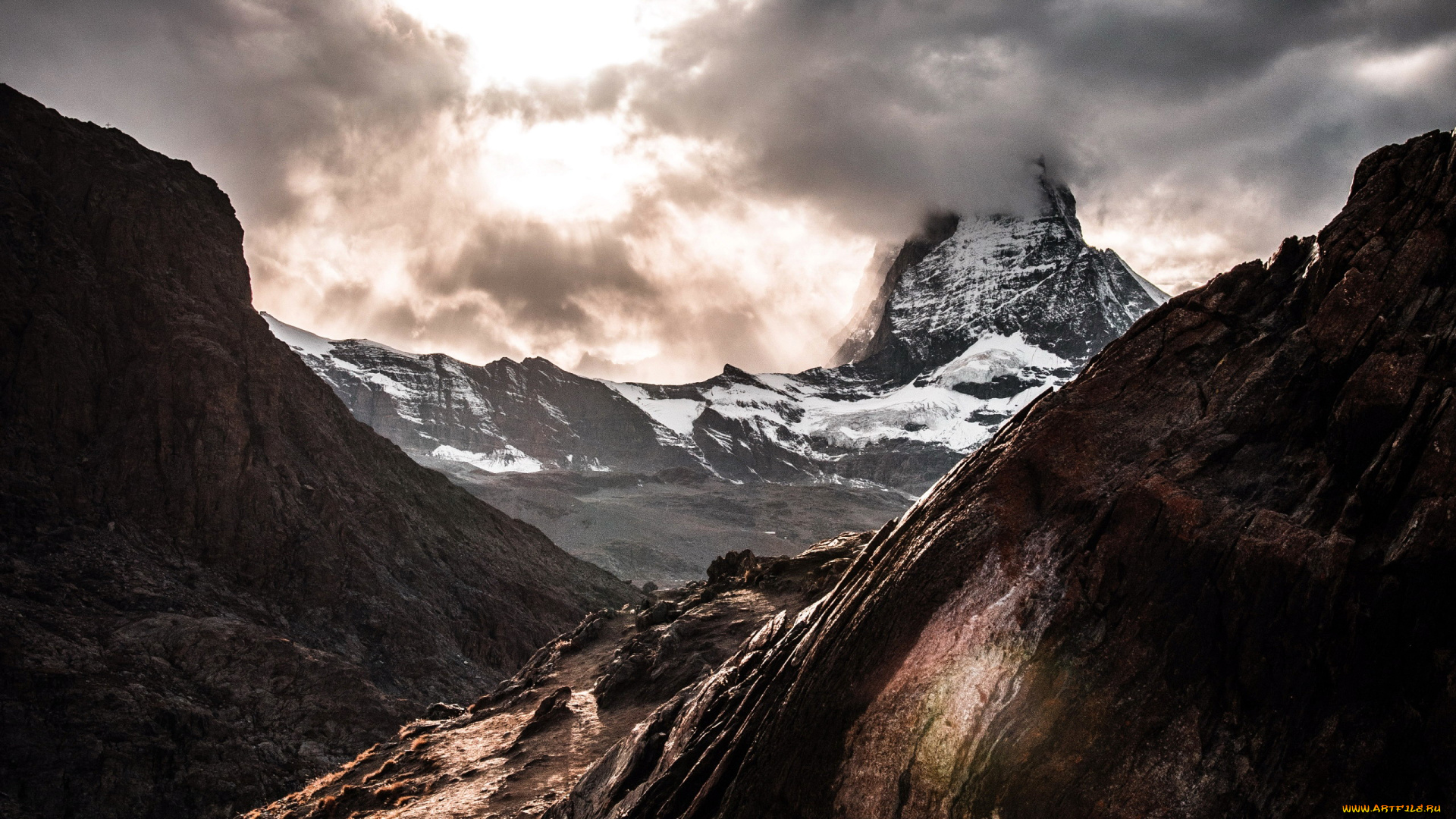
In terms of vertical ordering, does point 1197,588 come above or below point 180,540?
below

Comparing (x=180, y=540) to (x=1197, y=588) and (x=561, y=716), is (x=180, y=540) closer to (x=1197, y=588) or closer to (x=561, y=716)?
(x=561, y=716)

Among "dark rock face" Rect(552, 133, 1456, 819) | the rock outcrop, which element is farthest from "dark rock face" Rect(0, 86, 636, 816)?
"dark rock face" Rect(552, 133, 1456, 819)

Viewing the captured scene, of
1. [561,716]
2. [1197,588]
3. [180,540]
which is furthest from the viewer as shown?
[180,540]

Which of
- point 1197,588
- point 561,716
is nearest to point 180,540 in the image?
point 561,716

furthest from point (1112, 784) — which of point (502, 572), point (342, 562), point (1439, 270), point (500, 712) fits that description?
point (502, 572)

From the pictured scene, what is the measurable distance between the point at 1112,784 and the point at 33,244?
2409 inches

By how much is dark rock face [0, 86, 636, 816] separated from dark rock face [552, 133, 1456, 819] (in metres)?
30.6

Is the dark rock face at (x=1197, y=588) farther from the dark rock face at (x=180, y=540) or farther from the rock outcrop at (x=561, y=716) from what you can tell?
the dark rock face at (x=180, y=540)

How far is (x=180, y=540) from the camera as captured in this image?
43.6m

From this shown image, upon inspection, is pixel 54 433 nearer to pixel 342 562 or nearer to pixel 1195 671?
pixel 342 562

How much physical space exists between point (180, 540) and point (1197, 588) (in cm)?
5182

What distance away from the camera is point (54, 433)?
42.3 metres

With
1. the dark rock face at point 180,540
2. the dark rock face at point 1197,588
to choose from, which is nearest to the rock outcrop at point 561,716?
the dark rock face at point 1197,588

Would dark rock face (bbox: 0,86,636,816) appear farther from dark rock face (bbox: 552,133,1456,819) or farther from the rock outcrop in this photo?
dark rock face (bbox: 552,133,1456,819)
